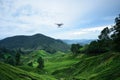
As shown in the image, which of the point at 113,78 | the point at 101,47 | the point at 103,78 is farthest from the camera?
the point at 101,47

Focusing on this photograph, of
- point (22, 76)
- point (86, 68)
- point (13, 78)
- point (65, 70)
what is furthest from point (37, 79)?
point (65, 70)

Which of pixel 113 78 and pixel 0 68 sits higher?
pixel 0 68

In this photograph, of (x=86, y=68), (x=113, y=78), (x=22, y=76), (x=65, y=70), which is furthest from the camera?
(x=65, y=70)

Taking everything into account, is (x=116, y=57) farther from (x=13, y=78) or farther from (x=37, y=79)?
(x=13, y=78)

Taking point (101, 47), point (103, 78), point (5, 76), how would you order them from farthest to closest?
point (101, 47) < point (5, 76) < point (103, 78)

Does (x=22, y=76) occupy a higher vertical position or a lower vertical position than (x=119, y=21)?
lower

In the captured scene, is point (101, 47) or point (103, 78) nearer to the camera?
point (103, 78)

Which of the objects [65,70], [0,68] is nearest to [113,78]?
[0,68]

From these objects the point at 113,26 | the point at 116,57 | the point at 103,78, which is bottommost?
the point at 103,78

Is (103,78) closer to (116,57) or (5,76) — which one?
(116,57)
